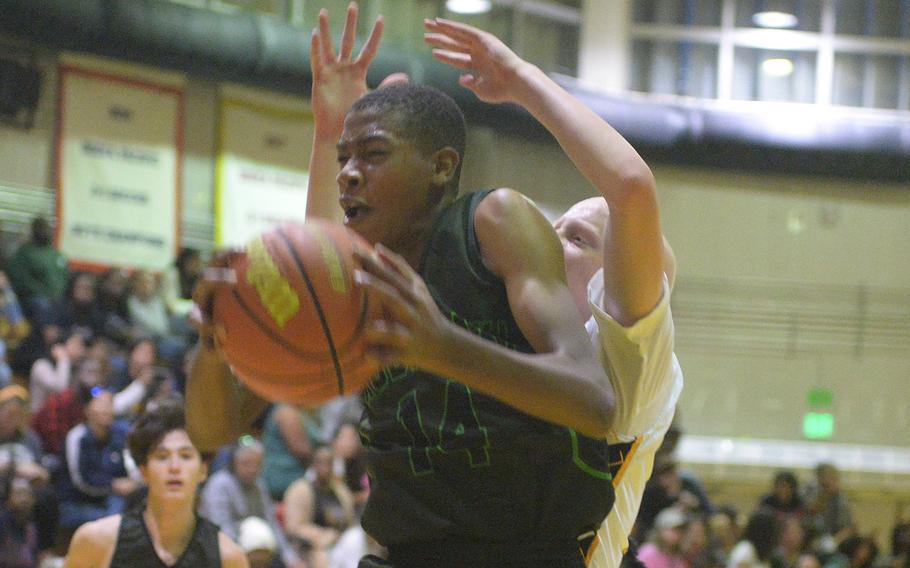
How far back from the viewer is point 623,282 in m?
2.88

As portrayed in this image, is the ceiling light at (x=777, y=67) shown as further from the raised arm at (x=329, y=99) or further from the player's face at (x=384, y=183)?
the player's face at (x=384, y=183)

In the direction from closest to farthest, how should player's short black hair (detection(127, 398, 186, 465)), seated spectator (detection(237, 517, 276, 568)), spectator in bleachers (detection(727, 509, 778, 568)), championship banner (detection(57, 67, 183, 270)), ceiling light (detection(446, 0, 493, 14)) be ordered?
player's short black hair (detection(127, 398, 186, 465))
seated spectator (detection(237, 517, 276, 568))
spectator in bleachers (detection(727, 509, 778, 568))
championship banner (detection(57, 67, 183, 270))
ceiling light (detection(446, 0, 493, 14))

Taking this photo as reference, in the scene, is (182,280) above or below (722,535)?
above

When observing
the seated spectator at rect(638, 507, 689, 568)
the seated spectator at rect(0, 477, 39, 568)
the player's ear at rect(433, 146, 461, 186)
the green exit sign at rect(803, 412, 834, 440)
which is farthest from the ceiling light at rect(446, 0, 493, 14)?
the player's ear at rect(433, 146, 461, 186)

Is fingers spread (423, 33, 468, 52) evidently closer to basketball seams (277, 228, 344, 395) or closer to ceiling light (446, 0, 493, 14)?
basketball seams (277, 228, 344, 395)

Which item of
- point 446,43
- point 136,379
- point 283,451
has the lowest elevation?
point 283,451

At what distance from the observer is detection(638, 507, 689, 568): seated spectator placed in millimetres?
9086

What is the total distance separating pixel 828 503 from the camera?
13375 mm

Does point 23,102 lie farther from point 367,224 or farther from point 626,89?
point 367,224

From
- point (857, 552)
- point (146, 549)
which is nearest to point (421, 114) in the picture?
point (146, 549)

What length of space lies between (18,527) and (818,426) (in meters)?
12.2

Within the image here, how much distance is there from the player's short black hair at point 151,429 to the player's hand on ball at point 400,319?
260 centimetres

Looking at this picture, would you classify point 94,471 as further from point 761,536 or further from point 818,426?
point 818,426

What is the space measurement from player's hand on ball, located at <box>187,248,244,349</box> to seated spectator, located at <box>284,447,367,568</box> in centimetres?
550
